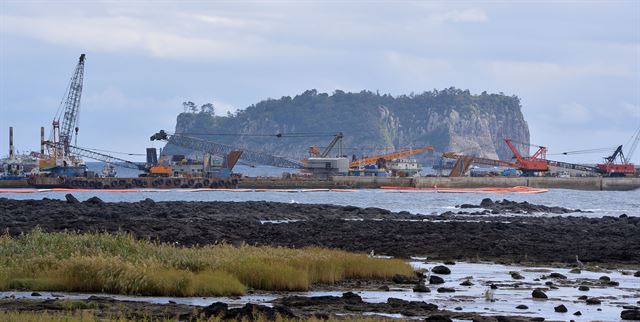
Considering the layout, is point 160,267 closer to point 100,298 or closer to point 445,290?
point 100,298

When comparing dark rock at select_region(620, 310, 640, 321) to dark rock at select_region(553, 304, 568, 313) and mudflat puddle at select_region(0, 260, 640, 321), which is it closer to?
mudflat puddle at select_region(0, 260, 640, 321)

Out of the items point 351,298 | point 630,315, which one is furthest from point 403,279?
point 630,315

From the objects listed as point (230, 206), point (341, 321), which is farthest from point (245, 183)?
point (341, 321)

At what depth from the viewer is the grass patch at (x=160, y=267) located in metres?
29.8

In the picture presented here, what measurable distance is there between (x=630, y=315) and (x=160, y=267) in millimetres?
11465

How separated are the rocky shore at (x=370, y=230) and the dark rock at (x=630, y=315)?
16074 mm

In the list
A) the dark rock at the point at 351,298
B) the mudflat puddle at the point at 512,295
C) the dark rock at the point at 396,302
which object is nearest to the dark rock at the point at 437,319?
the mudflat puddle at the point at 512,295

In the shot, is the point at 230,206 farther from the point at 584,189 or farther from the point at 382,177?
the point at 584,189

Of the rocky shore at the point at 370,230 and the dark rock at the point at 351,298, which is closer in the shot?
the dark rock at the point at 351,298

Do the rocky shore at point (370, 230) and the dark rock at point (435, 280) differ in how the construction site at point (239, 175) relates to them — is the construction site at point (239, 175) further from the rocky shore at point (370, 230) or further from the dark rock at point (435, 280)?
the dark rock at point (435, 280)

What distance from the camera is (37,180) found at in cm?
14238

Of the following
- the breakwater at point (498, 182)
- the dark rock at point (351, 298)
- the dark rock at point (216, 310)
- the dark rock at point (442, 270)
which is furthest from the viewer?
the breakwater at point (498, 182)

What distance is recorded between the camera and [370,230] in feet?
191

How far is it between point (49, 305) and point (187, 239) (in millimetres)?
22320
